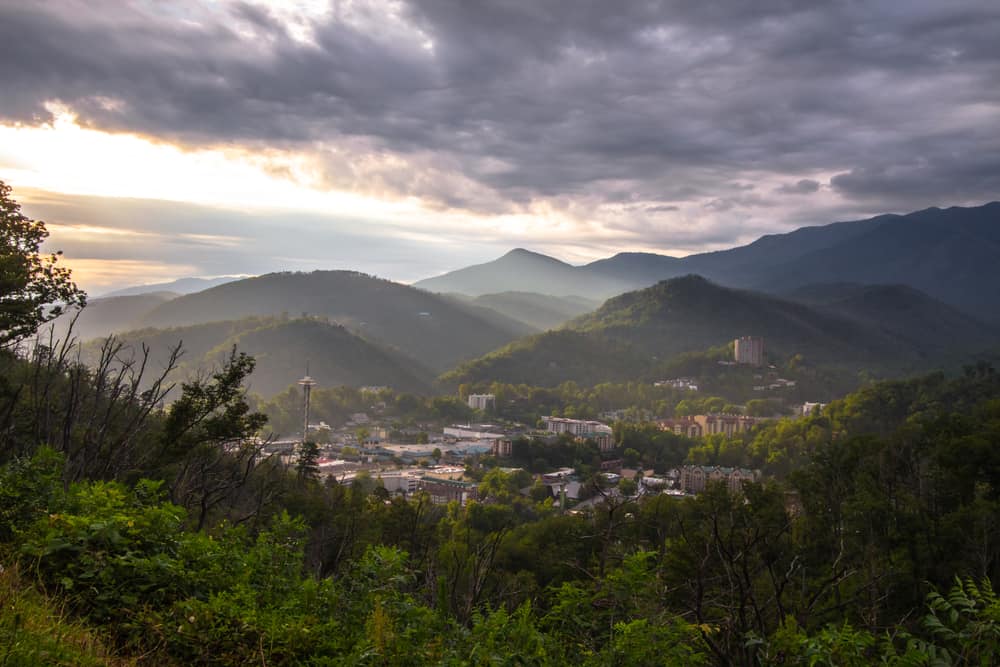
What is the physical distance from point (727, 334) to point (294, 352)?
63.2 metres

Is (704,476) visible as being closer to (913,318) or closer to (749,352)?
(749,352)

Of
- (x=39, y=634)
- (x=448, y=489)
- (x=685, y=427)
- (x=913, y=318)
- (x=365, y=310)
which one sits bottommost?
(x=685, y=427)

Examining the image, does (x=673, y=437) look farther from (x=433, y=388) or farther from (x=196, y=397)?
(x=196, y=397)

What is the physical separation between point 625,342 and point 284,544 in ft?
308

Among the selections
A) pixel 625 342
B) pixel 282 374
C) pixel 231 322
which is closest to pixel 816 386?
pixel 625 342

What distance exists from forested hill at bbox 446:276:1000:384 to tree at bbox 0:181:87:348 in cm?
6901

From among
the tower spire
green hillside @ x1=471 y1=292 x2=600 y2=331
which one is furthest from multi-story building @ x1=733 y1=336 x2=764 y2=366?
green hillside @ x1=471 y1=292 x2=600 y2=331

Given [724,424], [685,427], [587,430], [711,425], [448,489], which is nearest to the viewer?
[448,489]

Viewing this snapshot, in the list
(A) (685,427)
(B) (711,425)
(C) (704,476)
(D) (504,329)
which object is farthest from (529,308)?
(C) (704,476)

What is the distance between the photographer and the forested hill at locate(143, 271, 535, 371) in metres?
109

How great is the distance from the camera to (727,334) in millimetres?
101750

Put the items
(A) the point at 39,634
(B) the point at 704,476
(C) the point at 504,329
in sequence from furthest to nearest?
(C) the point at 504,329 → (B) the point at 704,476 → (A) the point at 39,634

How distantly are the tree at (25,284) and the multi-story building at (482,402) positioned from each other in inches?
2193

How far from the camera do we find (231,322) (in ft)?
288
